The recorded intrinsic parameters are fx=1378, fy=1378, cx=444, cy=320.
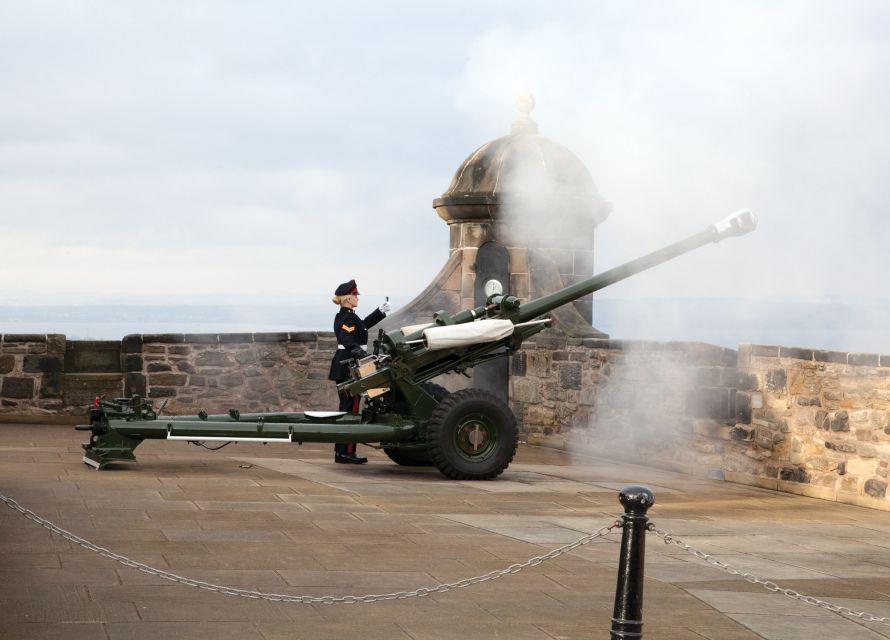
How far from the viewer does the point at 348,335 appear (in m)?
11.9

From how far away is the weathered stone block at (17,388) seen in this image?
47.8ft

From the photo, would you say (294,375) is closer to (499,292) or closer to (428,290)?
(428,290)

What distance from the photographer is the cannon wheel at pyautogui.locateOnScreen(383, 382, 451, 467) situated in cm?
1095

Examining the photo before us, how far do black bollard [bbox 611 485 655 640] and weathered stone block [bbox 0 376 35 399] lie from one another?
1083 cm

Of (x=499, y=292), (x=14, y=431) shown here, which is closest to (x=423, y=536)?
(x=499, y=292)

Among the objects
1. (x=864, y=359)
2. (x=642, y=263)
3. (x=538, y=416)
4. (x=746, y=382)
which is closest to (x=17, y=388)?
(x=538, y=416)

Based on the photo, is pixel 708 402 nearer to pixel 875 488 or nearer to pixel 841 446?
pixel 841 446

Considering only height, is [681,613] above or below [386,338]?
below

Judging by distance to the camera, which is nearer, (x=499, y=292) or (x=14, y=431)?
(x=499, y=292)

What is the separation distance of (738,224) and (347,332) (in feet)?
11.2

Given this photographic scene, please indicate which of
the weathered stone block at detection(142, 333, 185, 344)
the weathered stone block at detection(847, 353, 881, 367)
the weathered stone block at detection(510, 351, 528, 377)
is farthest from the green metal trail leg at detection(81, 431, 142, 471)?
the weathered stone block at detection(847, 353, 881, 367)

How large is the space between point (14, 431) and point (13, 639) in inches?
350

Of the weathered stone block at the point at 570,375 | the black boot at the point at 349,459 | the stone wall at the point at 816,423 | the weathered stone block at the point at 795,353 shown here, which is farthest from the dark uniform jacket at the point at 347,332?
the weathered stone block at the point at 795,353

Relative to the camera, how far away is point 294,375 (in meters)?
15.3
